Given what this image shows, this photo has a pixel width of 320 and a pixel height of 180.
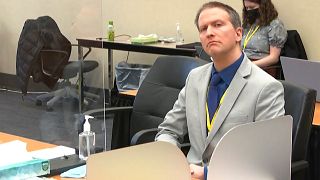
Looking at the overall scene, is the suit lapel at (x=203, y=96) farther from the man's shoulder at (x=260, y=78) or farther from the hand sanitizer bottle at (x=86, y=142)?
the hand sanitizer bottle at (x=86, y=142)

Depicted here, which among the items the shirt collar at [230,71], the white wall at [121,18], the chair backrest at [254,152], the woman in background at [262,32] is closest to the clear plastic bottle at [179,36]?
the white wall at [121,18]

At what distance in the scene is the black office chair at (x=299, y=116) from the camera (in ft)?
6.55

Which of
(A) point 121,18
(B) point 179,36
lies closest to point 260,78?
(B) point 179,36

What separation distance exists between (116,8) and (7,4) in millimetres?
3556

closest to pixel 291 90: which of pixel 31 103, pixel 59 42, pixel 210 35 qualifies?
pixel 210 35

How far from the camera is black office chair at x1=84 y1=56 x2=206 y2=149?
105 inches

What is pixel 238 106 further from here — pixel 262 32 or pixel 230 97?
pixel 262 32

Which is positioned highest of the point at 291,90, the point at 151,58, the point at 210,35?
the point at 210,35

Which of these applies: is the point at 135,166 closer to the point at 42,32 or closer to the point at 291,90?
the point at 291,90

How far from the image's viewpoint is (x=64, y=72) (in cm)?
266

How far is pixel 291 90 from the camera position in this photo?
207 centimetres

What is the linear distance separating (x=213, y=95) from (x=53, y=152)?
69 centimetres

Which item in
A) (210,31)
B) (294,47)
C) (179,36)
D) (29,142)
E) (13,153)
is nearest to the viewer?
(13,153)

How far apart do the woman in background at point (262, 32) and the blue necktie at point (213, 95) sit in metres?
2.54
